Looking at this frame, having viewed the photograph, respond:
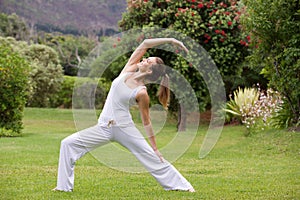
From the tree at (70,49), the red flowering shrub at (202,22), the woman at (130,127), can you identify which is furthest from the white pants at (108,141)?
the tree at (70,49)

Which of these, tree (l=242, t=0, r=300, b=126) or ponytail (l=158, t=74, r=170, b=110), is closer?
ponytail (l=158, t=74, r=170, b=110)

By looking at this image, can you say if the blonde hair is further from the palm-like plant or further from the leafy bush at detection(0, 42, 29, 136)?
the palm-like plant

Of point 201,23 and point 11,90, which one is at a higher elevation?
point 201,23

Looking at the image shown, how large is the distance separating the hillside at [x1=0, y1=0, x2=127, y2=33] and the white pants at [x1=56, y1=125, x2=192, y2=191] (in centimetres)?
6429

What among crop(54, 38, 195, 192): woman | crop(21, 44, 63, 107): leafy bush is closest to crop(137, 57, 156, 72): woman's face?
crop(54, 38, 195, 192): woman

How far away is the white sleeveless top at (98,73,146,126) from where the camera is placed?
23.0ft

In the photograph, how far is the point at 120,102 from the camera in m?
7.05

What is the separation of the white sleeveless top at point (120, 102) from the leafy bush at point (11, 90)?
9605 millimetres

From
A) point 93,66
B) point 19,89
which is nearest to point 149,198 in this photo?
point 93,66

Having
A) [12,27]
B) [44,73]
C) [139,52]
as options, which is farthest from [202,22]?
[12,27]

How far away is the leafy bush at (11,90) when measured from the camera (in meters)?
16.2

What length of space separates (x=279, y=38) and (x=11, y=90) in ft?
24.3

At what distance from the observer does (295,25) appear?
13.0m

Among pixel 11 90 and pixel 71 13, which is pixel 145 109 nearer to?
pixel 11 90
